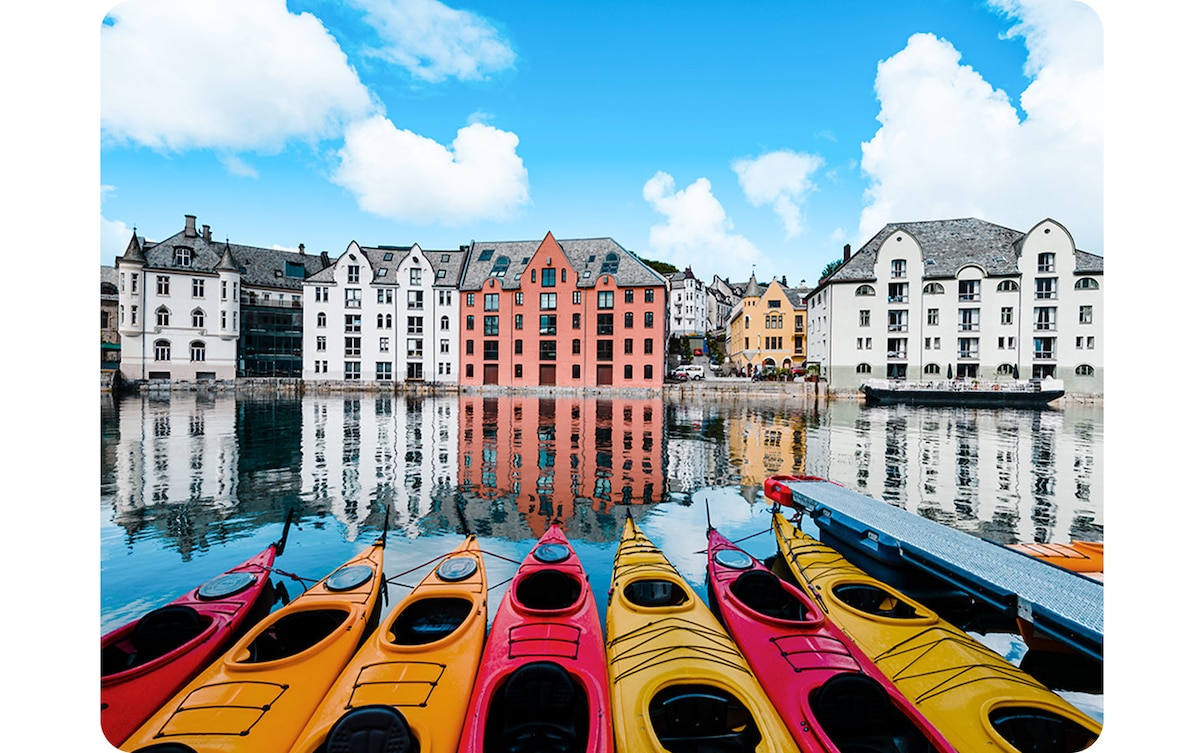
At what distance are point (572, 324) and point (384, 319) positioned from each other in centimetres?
1536

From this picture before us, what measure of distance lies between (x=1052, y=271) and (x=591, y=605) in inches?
604

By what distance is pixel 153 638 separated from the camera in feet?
12.0

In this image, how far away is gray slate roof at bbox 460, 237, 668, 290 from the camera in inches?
1443

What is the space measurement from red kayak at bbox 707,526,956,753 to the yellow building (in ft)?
146

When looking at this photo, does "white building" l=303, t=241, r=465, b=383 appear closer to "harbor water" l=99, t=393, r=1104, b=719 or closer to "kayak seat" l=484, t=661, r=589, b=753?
"harbor water" l=99, t=393, r=1104, b=719

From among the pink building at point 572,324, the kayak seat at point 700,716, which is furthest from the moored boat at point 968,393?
the kayak seat at point 700,716

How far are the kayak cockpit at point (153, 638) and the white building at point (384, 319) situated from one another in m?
35.6

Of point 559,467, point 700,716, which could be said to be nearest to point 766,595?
point 700,716

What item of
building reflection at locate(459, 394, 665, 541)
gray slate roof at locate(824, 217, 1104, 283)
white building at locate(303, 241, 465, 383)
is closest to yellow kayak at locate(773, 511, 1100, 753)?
building reflection at locate(459, 394, 665, 541)

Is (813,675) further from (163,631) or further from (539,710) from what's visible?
(163,631)

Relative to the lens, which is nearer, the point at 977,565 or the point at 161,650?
the point at 161,650

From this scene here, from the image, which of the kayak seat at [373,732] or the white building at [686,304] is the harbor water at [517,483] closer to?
the kayak seat at [373,732]

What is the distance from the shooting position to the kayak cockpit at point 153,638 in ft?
11.5

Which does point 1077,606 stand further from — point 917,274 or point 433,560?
point 917,274
